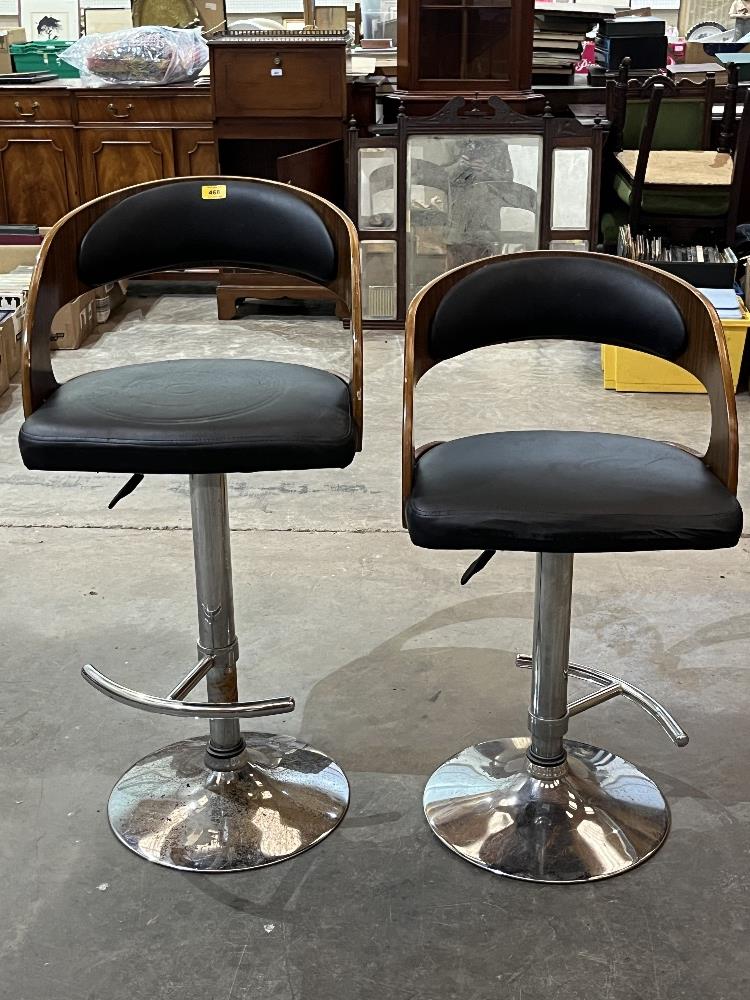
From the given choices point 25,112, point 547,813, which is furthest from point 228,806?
point 25,112

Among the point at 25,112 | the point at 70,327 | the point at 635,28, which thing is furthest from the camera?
the point at 635,28

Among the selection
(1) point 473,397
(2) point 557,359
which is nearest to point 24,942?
(1) point 473,397

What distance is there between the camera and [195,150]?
16.1 ft

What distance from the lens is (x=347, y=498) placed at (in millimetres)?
3129

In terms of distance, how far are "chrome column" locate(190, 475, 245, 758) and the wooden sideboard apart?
10.8 feet

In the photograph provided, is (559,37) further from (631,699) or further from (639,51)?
(631,699)

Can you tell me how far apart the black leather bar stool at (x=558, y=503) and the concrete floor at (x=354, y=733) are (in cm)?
7

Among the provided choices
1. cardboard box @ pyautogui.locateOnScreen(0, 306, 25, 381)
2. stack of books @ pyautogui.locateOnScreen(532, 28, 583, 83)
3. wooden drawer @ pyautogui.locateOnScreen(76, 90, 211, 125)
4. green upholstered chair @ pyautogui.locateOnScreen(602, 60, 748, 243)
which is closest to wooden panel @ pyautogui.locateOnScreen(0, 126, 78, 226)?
wooden drawer @ pyautogui.locateOnScreen(76, 90, 211, 125)

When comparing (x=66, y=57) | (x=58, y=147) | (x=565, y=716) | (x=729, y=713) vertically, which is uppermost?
(x=66, y=57)

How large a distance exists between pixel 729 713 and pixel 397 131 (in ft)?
9.67

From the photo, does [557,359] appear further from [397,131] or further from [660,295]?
[660,295]

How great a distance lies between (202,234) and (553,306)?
0.60 m

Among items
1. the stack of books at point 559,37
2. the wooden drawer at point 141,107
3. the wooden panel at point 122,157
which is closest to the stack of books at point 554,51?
the stack of books at point 559,37

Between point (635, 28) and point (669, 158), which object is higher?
point (635, 28)
